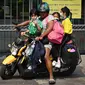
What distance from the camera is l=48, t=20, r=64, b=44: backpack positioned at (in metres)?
7.98

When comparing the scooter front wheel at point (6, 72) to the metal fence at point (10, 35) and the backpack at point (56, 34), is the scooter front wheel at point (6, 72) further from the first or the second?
the metal fence at point (10, 35)

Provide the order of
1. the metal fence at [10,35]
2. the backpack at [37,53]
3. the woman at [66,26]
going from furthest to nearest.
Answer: the metal fence at [10,35], the woman at [66,26], the backpack at [37,53]

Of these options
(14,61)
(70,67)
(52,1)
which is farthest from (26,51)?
(52,1)

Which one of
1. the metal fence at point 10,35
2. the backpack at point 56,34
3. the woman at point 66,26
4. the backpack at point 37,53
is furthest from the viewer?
the metal fence at point 10,35

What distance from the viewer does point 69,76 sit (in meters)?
8.69

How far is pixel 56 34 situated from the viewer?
26.3 feet

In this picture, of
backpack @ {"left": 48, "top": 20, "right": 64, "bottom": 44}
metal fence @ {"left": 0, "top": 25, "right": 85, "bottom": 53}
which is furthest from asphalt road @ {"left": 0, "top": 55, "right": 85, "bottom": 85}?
metal fence @ {"left": 0, "top": 25, "right": 85, "bottom": 53}

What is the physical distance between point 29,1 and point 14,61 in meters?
3.65

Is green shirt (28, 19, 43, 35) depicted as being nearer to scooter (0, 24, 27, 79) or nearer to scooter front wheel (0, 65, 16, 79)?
scooter (0, 24, 27, 79)

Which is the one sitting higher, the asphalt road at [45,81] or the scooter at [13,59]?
the scooter at [13,59]

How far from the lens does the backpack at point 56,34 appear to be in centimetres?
798

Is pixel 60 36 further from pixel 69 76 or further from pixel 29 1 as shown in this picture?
pixel 29 1

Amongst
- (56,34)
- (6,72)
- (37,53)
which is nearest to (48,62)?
(37,53)

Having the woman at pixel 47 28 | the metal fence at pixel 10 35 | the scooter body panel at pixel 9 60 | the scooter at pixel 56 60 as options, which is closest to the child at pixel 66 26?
the scooter at pixel 56 60
